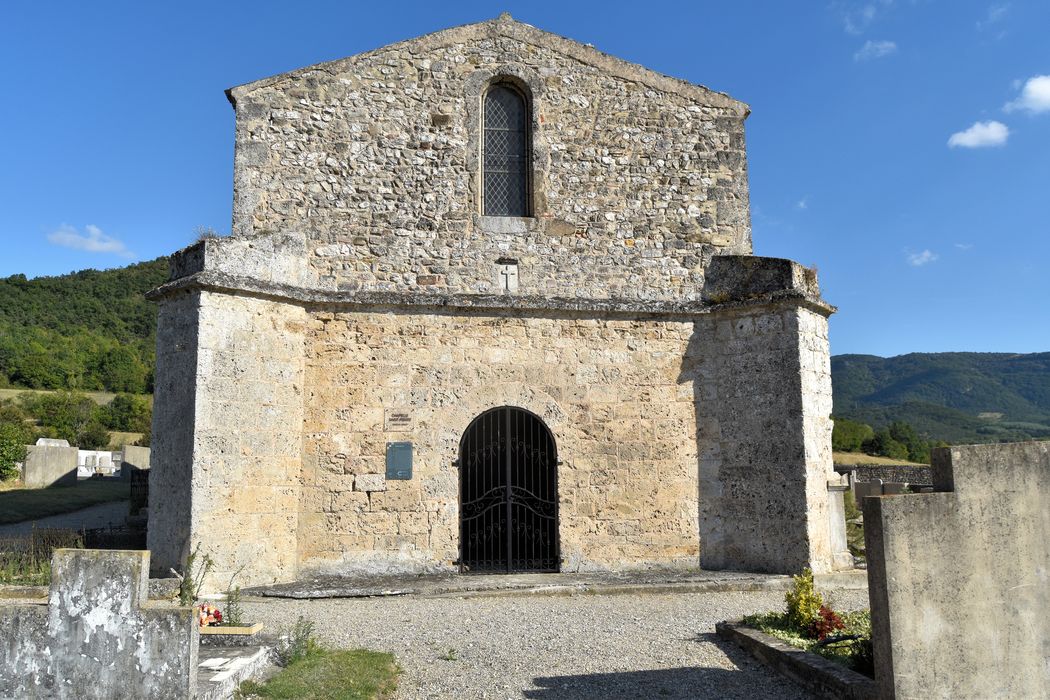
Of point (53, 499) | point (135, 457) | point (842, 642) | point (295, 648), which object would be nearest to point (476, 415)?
point (295, 648)

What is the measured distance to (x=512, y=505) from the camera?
1116cm

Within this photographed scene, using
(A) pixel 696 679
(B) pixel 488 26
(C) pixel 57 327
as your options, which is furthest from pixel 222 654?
(C) pixel 57 327

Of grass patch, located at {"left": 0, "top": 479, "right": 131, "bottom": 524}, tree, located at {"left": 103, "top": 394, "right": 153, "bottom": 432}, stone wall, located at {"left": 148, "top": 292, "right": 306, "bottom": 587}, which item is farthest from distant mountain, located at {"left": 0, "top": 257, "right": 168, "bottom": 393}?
stone wall, located at {"left": 148, "top": 292, "right": 306, "bottom": 587}

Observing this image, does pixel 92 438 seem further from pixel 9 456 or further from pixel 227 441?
pixel 227 441

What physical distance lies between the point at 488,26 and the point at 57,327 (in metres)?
61.6

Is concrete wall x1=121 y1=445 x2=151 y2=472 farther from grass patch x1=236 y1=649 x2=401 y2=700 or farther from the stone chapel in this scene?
grass patch x1=236 y1=649 x2=401 y2=700

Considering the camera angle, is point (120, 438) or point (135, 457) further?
point (120, 438)

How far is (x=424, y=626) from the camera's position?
8102 millimetres

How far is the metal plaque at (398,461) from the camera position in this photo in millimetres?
10688

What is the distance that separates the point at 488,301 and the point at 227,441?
12.8ft

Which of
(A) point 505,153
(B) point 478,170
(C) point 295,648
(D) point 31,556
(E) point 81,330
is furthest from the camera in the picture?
(E) point 81,330

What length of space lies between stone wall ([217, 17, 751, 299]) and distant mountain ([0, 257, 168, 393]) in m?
47.8

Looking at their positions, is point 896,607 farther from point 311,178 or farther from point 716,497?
point 311,178

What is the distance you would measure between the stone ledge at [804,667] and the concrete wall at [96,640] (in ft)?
13.5
